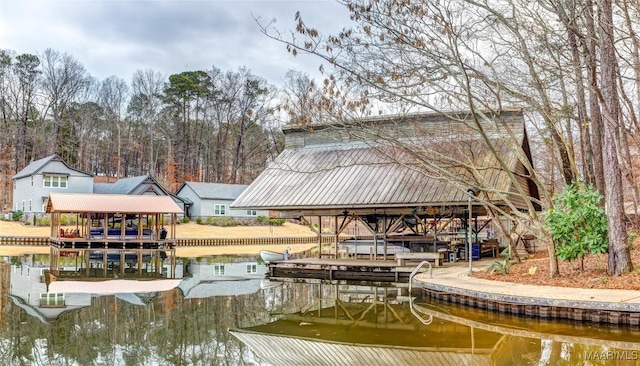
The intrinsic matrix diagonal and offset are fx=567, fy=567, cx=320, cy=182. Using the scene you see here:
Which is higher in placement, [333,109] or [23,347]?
[333,109]

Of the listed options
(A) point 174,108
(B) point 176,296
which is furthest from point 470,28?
(A) point 174,108

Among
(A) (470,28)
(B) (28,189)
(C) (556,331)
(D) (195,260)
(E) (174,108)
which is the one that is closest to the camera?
(C) (556,331)

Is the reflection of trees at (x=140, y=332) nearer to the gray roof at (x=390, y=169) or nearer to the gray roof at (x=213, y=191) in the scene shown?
the gray roof at (x=390, y=169)

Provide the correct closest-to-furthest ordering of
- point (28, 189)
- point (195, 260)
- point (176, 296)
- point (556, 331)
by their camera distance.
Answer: point (556, 331), point (176, 296), point (195, 260), point (28, 189)

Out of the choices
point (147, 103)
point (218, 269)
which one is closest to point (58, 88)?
point (147, 103)

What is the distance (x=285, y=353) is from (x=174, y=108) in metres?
55.3

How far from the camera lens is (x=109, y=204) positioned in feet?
110

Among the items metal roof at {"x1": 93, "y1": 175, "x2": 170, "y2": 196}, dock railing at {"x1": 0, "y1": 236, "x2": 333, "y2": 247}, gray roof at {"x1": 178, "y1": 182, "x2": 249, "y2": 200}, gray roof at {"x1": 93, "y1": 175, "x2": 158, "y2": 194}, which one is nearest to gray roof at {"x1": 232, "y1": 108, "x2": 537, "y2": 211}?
dock railing at {"x1": 0, "y1": 236, "x2": 333, "y2": 247}

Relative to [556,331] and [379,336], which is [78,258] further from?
[556,331]

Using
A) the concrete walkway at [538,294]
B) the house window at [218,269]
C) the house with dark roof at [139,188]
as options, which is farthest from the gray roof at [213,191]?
the concrete walkway at [538,294]

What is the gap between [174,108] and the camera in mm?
61031

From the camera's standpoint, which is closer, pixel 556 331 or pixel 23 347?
pixel 23 347

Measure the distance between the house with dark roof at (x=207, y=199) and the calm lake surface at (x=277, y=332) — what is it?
31.4 metres

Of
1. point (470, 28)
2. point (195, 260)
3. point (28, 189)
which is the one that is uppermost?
point (470, 28)
